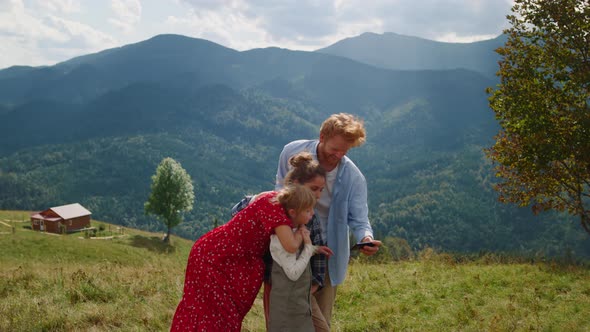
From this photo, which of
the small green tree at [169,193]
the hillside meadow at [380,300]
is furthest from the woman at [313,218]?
the small green tree at [169,193]

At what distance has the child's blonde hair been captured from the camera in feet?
12.1

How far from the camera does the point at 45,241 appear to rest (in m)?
36.3

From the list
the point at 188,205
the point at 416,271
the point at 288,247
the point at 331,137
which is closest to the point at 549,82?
the point at 416,271

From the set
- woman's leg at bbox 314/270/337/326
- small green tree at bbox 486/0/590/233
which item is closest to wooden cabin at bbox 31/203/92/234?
small green tree at bbox 486/0/590/233

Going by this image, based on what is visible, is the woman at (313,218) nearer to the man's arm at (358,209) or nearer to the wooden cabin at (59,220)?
the man's arm at (358,209)

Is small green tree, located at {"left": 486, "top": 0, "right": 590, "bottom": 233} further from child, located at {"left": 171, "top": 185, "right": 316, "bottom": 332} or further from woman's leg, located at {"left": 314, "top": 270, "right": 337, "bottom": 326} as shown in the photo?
child, located at {"left": 171, "top": 185, "right": 316, "bottom": 332}

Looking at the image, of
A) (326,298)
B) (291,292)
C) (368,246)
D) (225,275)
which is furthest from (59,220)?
(368,246)

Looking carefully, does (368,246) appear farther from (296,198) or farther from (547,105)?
(547,105)

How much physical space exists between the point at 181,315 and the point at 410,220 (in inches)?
6909

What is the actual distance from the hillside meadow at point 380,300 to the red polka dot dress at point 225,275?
238 cm

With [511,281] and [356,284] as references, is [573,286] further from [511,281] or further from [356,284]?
[356,284]

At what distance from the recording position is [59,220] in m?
62.0

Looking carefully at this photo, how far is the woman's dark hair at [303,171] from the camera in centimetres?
385

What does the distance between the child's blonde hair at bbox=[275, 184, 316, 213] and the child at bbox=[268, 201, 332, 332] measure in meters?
0.06
